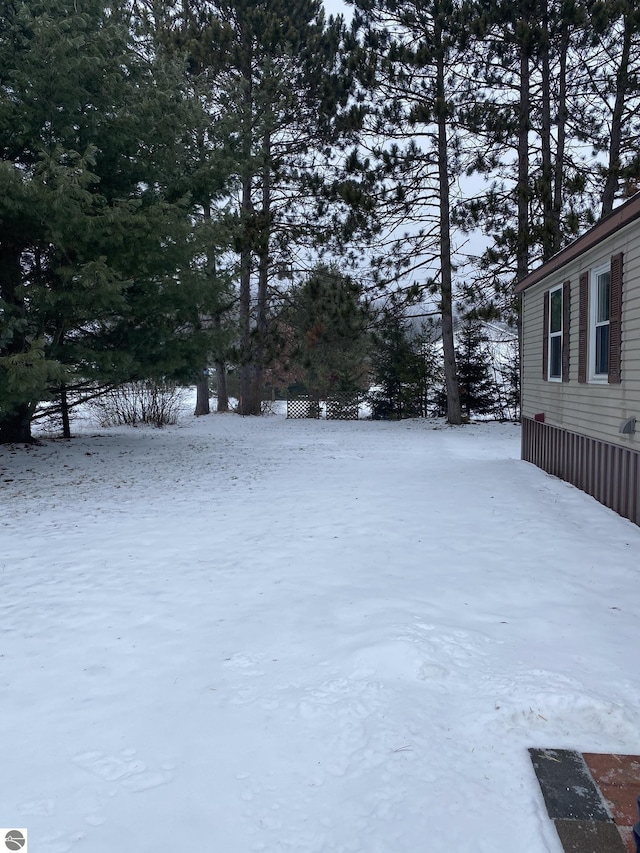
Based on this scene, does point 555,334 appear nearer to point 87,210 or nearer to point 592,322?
point 592,322

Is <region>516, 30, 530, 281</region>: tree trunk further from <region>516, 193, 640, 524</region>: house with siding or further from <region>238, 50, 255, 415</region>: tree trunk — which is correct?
<region>238, 50, 255, 415</region>: tree trunk

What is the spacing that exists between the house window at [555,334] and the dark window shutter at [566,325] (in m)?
0.35

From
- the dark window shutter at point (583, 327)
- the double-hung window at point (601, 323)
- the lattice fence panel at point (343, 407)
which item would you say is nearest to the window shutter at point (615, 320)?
the double-hung window at point (601, 323)

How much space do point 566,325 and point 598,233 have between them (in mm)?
1651

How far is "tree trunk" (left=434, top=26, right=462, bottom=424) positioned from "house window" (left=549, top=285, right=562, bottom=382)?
7374 millimetres

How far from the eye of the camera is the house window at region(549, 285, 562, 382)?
8.45 m

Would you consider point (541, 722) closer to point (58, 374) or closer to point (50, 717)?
point (50, 717)

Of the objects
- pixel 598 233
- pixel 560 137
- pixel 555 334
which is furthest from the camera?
pixel 560 137

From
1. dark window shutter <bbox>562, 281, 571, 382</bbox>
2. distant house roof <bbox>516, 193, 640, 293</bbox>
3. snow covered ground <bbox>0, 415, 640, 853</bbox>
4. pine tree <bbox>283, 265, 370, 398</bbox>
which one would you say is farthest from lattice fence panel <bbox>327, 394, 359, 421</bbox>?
snow covered ground <bbox>0, 415, 640, 853</bbox>

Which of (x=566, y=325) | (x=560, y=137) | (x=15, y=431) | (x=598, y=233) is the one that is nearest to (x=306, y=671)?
(x=598, y=233)

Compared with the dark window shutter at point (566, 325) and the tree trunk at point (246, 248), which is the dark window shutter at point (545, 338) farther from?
the tree trunk at point (246, 248)

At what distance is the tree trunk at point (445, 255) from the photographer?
15.3m

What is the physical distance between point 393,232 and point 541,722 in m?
15.4

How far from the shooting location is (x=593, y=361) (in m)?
6.95
